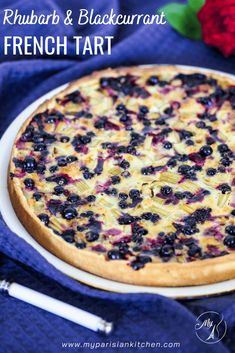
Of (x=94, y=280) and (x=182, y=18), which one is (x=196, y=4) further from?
(x=94, y=280)

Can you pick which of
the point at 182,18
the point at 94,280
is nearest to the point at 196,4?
the point at 182,18

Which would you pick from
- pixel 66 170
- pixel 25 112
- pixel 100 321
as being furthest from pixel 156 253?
pixel 25 112

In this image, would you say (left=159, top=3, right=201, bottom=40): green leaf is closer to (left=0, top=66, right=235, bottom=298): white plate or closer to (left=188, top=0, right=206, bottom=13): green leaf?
(left=188, top=0, right=206, bottom=13): green leaf

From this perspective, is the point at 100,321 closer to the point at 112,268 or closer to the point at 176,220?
the point at 112,268

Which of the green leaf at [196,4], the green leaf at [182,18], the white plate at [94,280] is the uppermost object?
the green leaf at [196,4]

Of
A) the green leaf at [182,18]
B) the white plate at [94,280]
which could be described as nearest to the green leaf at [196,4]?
the green leaf at [182,18]

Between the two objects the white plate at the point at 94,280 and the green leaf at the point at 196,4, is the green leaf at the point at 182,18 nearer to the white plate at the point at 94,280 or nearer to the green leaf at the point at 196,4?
the green leaf at the point at 196,4

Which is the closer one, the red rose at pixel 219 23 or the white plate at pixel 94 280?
the white plate at pixel 94 280
